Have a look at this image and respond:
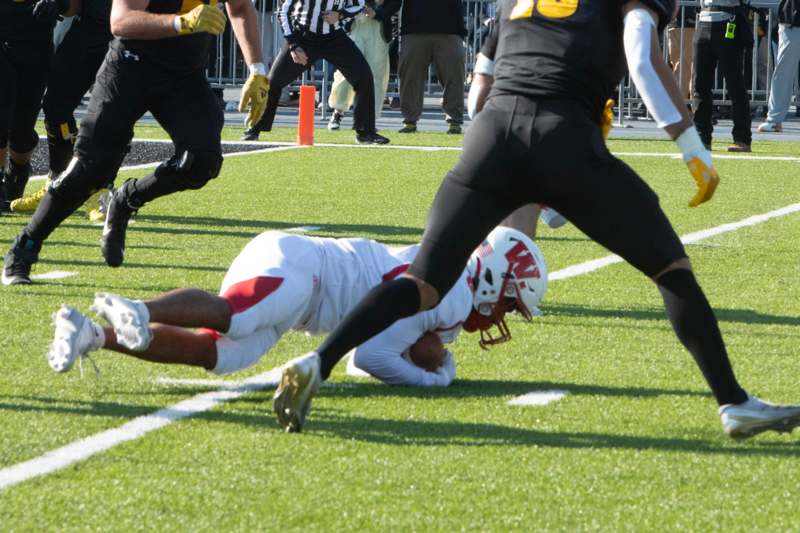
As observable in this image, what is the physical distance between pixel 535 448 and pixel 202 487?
1.10 metres

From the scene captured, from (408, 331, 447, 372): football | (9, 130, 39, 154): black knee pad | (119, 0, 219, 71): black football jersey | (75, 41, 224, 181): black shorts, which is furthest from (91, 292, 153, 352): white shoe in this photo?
(9, 130, 39, 154): black knee pad

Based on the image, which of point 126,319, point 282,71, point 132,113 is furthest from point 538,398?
point 282,71

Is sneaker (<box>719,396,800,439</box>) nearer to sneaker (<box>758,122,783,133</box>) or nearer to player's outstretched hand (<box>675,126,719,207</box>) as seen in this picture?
player's outstretched hand (<box>675,126,719,207</box>)

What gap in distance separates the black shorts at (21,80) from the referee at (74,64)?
79 mm

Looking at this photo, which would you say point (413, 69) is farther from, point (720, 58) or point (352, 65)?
point (720, 58)

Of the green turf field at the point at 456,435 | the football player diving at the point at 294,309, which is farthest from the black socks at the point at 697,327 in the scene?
the football player diving at the point at 294,309

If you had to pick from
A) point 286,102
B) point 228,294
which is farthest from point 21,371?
point 286,102

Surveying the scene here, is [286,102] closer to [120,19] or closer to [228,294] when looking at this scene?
[120,19]

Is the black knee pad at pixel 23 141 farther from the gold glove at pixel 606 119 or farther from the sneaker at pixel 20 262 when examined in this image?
the gold glove at pixel 606 119

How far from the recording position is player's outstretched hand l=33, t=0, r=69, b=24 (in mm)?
9859

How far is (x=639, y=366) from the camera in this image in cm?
676

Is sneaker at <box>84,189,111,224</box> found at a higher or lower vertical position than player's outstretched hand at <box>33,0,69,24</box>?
lower

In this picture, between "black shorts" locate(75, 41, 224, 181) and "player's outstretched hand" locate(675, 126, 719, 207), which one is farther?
"black shorts" locate(75, 41, 224, 181)

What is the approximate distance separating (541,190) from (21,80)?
5910 millimetres
